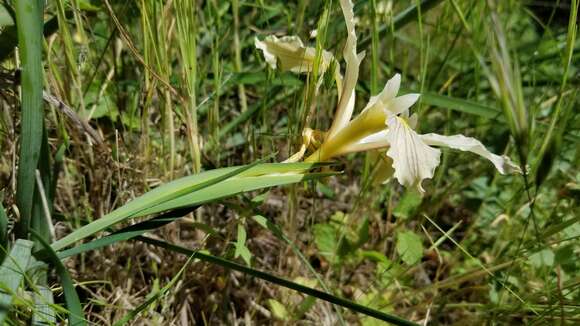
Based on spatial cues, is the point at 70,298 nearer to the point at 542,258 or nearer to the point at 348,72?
→ the point at 348,72

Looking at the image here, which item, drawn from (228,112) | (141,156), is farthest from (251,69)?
(141,156)

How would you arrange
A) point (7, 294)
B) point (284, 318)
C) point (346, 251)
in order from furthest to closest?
point (346, 251) → point (284, 318) → point (7, 294)

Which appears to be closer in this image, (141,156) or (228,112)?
(141,156)

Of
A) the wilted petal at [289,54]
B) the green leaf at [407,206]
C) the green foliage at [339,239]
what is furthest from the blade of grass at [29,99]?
the green leaf at [407,206]

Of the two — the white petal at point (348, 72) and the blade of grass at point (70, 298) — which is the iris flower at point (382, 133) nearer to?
the white petal at point (348, 72)

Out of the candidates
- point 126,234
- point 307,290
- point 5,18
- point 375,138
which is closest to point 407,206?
point 375,138

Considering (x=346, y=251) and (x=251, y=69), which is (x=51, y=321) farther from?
(x=251, y=69)

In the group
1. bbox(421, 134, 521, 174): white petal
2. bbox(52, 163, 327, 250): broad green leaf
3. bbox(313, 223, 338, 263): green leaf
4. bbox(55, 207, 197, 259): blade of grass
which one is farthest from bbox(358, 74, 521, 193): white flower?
bbox(313, 223, 338, 263): green leaf
